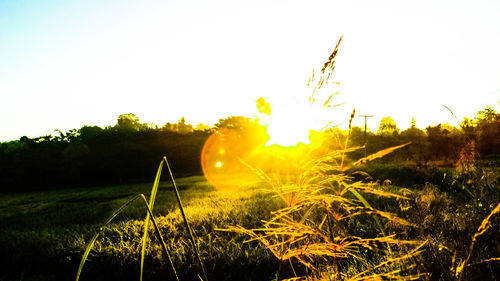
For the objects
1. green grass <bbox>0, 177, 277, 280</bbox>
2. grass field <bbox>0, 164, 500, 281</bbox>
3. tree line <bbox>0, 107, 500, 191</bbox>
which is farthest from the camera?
tree line <bbox>0, 107, 500, 191</bbox>

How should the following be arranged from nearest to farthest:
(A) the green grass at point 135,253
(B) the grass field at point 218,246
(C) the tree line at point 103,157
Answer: (B) the grass field at point 218,246 → (A) the green grass at point 135,253 → (C) the tree line at point 103,157

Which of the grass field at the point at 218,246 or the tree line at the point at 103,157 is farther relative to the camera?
the tree line at the point at 103,157

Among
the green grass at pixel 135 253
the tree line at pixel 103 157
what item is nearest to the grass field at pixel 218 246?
the green grass at pixel 135 253

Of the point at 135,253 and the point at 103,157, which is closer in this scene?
the point at 135,253

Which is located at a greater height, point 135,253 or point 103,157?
point 103,157

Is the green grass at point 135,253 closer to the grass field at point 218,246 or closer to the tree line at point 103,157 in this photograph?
the grass field at point 218,246

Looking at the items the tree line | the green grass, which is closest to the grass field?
the green grass

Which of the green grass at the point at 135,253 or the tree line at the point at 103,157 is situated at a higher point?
the tree line at the point at 103,157

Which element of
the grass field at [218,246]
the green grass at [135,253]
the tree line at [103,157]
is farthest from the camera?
the tree line at [103,157]

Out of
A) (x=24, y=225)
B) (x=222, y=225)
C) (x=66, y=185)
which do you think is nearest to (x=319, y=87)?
(x=222, y=225)

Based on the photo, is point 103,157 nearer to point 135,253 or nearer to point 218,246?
point 135,253

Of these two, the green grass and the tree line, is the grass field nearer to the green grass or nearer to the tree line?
the green grass

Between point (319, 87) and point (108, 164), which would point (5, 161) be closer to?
point (108, 164)

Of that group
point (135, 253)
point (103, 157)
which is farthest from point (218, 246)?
point (103, 157)
